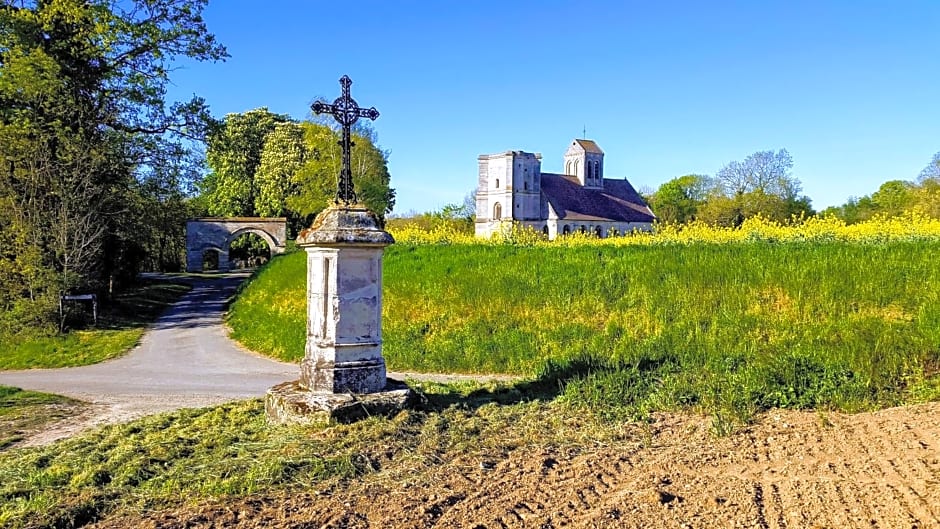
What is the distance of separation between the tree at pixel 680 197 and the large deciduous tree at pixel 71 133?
6110 cm

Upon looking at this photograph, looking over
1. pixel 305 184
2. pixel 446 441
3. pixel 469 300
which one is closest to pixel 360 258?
pixel 446 441

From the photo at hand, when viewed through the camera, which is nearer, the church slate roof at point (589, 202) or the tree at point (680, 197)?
the church slate roof at point (589, 202)

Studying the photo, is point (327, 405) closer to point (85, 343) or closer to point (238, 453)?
point (238, 453)

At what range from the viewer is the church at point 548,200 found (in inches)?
2562

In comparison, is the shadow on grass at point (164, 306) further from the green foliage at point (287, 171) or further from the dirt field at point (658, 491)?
the dirt field at point (658, 491)

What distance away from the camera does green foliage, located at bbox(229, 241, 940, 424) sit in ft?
24.4

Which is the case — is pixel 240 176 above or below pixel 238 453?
above

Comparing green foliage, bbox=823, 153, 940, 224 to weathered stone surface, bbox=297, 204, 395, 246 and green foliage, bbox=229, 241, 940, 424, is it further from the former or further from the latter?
weathered stone surface, bbox=297, 204, 395, 246

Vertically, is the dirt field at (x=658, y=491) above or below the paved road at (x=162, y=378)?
above

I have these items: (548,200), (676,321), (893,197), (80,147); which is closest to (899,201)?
(893,197)

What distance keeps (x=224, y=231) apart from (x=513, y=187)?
1208 inches

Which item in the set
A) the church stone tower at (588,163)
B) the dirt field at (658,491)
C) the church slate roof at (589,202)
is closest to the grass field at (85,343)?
the dirt field at (658,491)

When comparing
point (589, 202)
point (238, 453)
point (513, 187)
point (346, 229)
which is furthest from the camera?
point (589, 202)

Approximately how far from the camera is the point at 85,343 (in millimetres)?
15188
